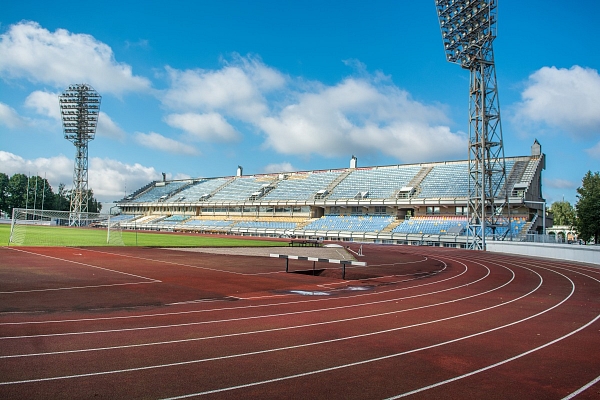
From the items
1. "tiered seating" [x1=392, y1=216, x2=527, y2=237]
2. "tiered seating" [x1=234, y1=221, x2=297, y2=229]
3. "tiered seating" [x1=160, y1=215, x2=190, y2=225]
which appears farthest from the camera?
"tiered seating" [x1=160, y1=215, x2=190, y2=225]

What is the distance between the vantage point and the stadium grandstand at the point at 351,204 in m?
51.4

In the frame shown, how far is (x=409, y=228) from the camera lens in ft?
178

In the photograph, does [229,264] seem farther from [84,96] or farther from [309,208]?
[84,96]

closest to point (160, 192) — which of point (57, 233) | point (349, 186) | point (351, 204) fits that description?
point (349, 186)

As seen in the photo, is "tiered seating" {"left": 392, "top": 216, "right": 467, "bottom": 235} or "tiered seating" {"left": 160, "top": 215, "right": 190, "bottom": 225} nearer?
"tiered seating" {"left": 392, "top": 216, "right": 467, "bottom": 235}

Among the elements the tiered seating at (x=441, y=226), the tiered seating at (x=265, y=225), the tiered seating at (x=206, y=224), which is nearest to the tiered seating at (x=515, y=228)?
the tiered seating at (x=441, y=226)

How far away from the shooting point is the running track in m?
5.54

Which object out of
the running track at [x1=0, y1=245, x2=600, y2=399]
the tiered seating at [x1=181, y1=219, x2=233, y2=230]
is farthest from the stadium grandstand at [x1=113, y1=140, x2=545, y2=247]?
the running track at [x1=0, y1=245, x2=600, y2=399]

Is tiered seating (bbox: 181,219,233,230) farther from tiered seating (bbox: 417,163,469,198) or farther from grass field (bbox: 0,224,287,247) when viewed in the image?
tiered seating (bbox: 417,163,469,198)

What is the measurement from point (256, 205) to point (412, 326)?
6826 centimetres

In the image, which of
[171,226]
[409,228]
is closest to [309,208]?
[409,228]

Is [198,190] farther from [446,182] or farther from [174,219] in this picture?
[446,182]

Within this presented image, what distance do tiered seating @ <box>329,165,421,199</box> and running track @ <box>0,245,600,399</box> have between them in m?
48.3

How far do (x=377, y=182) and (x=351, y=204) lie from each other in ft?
20.0
